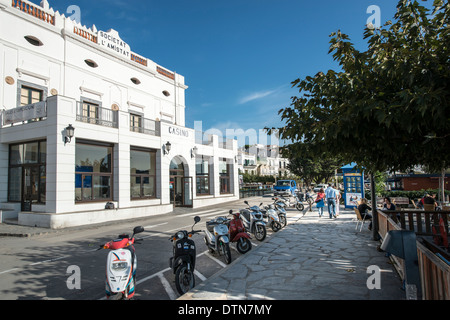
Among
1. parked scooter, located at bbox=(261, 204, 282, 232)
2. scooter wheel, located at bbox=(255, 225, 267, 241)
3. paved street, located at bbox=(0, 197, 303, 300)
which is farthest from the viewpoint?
parked scooter, located at bbox=(261, 204, 282, 232)

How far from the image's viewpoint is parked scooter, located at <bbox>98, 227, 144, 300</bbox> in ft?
13.5

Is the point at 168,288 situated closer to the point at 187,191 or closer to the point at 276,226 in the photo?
the point at 276,226

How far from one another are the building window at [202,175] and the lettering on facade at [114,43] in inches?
395

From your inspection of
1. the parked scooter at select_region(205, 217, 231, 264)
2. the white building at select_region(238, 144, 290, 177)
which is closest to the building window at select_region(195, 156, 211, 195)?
the parked scooter at select_region(205, 217, 231, 264)

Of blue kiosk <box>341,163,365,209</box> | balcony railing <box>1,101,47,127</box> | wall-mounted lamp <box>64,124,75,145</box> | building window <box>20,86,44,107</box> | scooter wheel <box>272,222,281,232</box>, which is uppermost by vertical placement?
building window <box>20,86,44,107</box>

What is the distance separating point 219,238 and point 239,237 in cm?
103

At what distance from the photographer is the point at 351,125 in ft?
12.5

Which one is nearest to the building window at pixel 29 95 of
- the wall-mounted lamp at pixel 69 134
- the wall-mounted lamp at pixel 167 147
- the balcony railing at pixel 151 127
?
the wall-mounted lamp at pixel 69 134

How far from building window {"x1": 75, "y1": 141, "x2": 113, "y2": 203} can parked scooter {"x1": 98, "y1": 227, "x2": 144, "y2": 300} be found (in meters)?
11.1

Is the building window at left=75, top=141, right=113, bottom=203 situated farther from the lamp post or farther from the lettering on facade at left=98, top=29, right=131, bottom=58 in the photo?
the lettering on facade at left=98, top=29, right=131, bottom=58

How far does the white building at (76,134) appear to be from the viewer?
13117 millimetres
